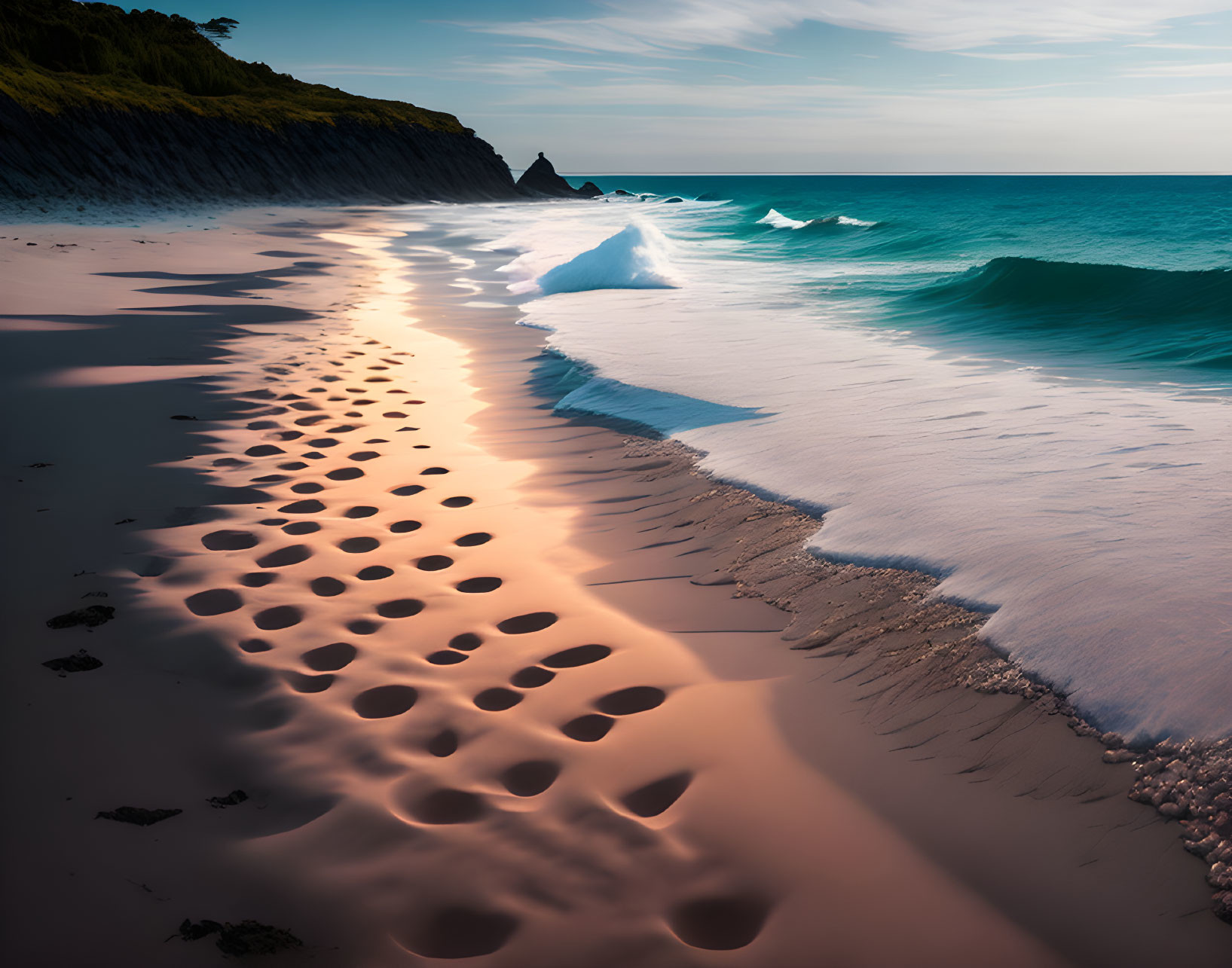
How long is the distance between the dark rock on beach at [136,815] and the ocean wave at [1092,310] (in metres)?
7.79

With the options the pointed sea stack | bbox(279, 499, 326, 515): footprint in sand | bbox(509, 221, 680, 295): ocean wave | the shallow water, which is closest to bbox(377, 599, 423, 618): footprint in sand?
bbox(279, 499, 326, 515): footprint in sand

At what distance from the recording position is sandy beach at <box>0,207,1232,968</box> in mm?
1430

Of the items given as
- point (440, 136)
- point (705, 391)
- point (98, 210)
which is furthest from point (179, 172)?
point (705, 391)

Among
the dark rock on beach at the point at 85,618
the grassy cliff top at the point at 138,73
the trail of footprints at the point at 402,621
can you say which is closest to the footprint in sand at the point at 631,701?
the trail of footprints at the point at 402,621

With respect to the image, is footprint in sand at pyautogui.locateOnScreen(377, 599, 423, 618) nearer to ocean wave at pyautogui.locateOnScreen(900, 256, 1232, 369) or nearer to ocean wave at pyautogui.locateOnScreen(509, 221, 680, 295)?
ocean wave at pyautogui.locateOnScreen(900, 256, 1232, 369)

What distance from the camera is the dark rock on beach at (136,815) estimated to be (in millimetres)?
1575

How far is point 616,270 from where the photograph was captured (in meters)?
11.2

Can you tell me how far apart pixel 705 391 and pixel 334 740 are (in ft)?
12.4

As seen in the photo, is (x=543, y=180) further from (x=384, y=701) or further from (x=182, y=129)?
(x=384, y=701)

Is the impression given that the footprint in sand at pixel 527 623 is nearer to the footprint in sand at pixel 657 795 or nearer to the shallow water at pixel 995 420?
the footprint in sand at pixel 657 795

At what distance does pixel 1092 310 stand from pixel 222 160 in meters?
38.0

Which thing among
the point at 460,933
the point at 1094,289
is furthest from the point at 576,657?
the point at 1094,289

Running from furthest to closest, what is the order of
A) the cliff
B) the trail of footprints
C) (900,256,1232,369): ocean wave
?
the cliff → (900,256,1232,369): ocean wave → the trail of footprints

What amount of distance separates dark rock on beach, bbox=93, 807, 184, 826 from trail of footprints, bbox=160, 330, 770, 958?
49 centimetres
